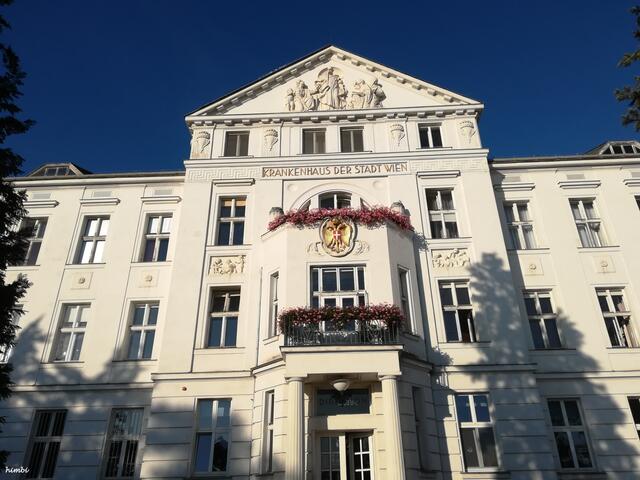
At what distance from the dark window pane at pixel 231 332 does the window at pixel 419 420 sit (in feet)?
21.2

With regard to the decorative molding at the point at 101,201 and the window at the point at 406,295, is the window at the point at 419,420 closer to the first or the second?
the window at the point at 406,295

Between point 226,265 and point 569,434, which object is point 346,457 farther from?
point 226,265

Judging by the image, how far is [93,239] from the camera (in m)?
21.1

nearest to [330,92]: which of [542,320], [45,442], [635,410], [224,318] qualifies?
[224,318]

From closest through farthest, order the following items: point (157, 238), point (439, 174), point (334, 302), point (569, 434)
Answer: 1. point (334, 302)
2. point (569, 434)
3. point (439, 174)
4. point (157, 238)

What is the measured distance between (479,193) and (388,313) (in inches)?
300

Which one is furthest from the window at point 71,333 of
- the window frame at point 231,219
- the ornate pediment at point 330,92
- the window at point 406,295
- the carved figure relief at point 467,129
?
the carved figure relief at point 467,129

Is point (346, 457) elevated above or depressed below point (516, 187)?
below

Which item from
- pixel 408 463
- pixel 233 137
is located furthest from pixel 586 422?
pixel 233 137

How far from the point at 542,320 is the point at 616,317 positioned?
2815 mm

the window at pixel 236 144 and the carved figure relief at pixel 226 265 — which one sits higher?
the window at pixel 236 144

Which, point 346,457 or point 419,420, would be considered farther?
point 419,420

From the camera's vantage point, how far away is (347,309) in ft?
50.0

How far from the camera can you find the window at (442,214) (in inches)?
778
